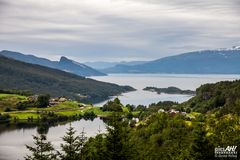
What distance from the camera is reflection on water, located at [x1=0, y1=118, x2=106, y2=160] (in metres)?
88.2

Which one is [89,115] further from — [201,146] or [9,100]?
[201,146]

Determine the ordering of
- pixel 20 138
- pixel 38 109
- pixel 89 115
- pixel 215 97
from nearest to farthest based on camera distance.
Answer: pixel 20 138
pixel 215 97
pixel 89 115
pixel 38 109

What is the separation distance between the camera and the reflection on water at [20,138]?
290ft

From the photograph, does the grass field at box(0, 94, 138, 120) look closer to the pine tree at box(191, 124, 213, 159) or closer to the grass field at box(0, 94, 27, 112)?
the grass field at box(0, 94, 27, 112)

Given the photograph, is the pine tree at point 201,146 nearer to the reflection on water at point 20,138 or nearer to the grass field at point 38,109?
the reflection on water at point 20,138

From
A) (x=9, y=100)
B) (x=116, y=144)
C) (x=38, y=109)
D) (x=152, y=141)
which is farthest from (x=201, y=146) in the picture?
(x=9, y=100)

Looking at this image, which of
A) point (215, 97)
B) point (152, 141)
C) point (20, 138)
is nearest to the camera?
point (152, 141)

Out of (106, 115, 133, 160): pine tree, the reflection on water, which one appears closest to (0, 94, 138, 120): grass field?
the reflection on water

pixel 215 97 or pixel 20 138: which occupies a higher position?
pixel 215 97

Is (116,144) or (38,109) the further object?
(38,109)

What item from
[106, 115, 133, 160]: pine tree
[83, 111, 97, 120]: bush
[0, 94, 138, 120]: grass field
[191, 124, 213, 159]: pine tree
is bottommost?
[83, 111, 97, 120]: bush

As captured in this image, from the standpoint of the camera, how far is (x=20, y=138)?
11362cm

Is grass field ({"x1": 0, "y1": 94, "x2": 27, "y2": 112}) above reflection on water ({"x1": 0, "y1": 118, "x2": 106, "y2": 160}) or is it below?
above

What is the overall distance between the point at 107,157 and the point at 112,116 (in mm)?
3368
